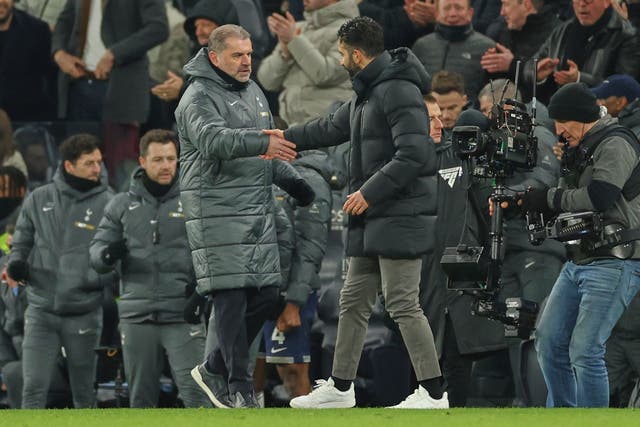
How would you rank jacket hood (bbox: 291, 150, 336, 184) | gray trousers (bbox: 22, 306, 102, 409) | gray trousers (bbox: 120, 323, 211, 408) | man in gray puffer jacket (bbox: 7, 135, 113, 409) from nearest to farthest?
gray trousers (bbox: 120, 323, 211, 408), jacket hood (bbox: 291, 150, 336, 184), gray trousers (bbox: 22, 306, 102, 409), man in gray puffer jacket (bbox: 7, 135, 113, 409)

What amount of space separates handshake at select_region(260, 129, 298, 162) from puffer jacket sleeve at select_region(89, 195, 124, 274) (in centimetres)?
300

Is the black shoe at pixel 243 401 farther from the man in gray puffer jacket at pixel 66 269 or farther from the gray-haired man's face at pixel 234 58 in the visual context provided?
the man in gray puffer jacket at pixel 66 269

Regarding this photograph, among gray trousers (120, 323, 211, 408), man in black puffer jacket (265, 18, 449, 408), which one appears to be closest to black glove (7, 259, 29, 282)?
gray trousers (120, 323, 211, 408)

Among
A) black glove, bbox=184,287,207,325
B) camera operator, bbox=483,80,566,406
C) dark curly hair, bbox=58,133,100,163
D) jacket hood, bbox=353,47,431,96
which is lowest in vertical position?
black glove, bbox=184,287,207,325

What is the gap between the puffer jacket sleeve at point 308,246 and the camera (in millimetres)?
Result: 12875

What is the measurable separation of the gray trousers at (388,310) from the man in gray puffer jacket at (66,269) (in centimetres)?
397

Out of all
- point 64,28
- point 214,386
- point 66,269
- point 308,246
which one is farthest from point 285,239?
point 64,28

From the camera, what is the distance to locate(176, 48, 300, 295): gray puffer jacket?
10.7m

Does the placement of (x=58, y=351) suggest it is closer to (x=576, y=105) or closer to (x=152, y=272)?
(x=152, y=272)

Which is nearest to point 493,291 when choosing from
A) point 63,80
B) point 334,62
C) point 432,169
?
point 432,169

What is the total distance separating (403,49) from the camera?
1065 cm

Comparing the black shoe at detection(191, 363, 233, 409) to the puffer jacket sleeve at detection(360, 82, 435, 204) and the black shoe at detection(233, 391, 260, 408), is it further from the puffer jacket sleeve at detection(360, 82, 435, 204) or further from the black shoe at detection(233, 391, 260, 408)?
the puffer jacket sleeve at detection(360, 82, 435, 204)

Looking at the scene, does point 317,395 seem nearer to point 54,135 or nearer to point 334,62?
point 334,62

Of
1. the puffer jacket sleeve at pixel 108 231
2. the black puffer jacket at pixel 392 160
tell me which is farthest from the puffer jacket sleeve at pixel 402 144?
the puffer jacket sleeve at pixel 108 231
